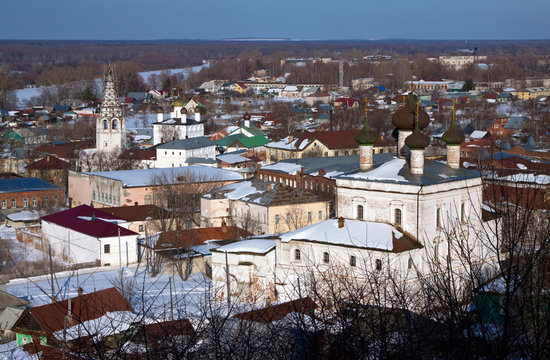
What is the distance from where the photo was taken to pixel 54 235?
22891mm

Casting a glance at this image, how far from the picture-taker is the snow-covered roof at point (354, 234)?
14812 millimetres

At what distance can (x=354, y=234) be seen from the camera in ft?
50.2

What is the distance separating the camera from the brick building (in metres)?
29.0

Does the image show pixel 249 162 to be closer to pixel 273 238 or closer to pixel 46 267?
pixel 46 267

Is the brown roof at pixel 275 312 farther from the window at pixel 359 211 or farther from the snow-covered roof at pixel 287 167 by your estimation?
the snow-covered roof at pixel 287 167

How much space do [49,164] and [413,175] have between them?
22.1 meters

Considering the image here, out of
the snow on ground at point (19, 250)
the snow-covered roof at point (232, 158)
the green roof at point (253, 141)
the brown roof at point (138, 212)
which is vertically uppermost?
the green roof at point (253, 141)

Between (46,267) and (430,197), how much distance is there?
32.2 feet

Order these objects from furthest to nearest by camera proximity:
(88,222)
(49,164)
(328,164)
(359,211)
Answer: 1. (49,164)
2. (328,164)
3. (88,222)
4. (359,211)

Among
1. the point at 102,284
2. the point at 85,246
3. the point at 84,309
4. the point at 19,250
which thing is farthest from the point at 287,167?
the point at 84,309

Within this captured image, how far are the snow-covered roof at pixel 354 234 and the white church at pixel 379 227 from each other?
17mm

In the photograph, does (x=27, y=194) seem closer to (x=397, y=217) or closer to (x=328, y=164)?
(x=328, y=164)

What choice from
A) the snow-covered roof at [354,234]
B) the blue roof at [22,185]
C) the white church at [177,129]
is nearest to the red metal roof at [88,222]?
the blue roof at [22,185]

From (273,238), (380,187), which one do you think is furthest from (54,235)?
(380,187)
